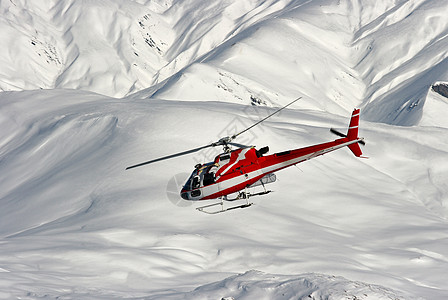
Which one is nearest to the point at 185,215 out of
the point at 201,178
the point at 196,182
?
the point at 196,182

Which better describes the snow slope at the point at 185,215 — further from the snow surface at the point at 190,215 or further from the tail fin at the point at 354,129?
the tail fin at the point at 354,129

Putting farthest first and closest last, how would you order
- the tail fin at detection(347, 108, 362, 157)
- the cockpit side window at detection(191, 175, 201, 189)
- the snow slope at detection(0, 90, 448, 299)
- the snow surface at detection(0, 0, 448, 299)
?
the tail fin at detection(347, 108, 362, 157) → the cockpit side window at detection(191, 175, 201, 189) → the snow slope at detection(0, 90, 448, 299) → the snow surface at detection(0, 0, 448, 299)

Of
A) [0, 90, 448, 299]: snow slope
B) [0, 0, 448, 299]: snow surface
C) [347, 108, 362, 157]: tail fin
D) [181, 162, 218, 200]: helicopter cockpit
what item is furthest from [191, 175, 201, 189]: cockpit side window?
[347, 108, 362, 157]: tail fin

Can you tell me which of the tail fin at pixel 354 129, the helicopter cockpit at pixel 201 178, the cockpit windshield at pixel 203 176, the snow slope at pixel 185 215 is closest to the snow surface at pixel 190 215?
the snow slope at pixel 185 215

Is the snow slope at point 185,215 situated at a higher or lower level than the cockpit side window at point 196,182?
lower

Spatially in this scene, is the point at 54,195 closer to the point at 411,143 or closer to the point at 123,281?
the point at 123,281

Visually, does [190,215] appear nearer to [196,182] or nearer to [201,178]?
[196,182]

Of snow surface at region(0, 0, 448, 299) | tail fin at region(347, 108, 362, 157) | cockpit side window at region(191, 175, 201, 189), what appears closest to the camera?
snow surface at region(0, 0, 448, 299)

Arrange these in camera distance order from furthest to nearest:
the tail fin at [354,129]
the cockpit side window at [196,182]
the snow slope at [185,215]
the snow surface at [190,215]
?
1. the tail fin at [354,129]
2. the cockpit side window at [196,182]
3. the snow slope at [185,215]
4. the snow surface at [190,215]

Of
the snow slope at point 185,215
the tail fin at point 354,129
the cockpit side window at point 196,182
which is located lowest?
the snow slope at point 185,215

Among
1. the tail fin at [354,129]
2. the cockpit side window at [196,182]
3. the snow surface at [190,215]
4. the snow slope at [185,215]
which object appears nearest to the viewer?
the snow surface at [190,215]

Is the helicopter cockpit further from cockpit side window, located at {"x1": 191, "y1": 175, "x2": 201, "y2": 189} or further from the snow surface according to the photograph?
the snow surface
